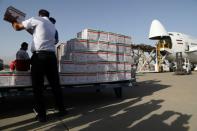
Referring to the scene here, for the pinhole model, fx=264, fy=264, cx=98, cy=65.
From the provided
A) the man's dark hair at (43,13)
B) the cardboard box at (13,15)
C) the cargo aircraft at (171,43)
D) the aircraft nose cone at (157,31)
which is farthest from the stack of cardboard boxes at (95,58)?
the cargo aircraft at (171,43)

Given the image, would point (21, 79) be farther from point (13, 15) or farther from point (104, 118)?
point (104, 118)

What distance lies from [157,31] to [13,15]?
71.6 feet

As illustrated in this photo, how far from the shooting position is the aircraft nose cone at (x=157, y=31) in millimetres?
25484

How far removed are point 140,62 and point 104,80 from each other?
23.3m

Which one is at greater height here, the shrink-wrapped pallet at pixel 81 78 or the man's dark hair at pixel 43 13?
the man's dark hair at pixel 43 13

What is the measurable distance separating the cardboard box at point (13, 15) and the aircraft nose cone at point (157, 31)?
2135 centimetres

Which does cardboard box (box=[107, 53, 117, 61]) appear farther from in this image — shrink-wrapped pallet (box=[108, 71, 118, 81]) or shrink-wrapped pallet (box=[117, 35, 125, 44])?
shrink-wrapped pallet (box=[117, 35, 125, 44])

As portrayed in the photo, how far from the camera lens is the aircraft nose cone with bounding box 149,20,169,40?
25.5 meters

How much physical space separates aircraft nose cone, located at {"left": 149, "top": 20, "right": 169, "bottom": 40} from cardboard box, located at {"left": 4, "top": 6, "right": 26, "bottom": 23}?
2135 centimetres

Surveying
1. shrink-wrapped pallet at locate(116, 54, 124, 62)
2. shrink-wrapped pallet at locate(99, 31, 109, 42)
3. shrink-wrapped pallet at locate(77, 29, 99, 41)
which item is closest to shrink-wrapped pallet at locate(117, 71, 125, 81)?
shrink-wrapped pallet at locate(116, 54, 124, 62)

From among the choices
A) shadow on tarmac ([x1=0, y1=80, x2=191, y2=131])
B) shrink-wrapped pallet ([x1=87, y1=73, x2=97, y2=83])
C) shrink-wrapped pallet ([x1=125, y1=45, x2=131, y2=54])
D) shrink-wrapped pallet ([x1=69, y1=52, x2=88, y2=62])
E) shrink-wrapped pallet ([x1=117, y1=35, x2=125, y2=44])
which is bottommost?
shadow on tarmac ([x1=0, y1=80, x2=191, y2=131])

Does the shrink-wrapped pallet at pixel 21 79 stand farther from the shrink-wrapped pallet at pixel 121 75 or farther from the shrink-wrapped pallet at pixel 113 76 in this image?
the shrink-wrapped pallet at pixel 121 75

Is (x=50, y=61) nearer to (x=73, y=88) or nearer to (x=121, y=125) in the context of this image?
(x=73, y=88)

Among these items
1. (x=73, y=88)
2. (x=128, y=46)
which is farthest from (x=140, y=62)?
(x=73, y=88)
